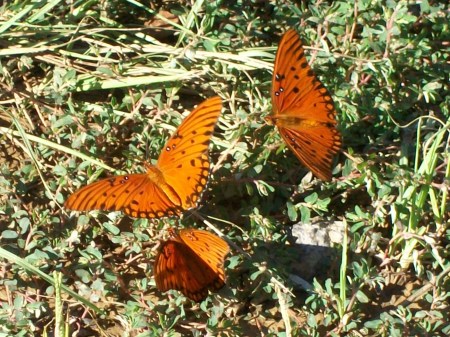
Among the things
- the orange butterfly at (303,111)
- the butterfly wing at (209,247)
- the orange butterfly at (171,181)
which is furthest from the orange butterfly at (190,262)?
the orange butterfly at (303,111)

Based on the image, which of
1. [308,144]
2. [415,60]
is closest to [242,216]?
[308,144]

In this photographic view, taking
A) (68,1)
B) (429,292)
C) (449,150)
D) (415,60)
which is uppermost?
(68,1)

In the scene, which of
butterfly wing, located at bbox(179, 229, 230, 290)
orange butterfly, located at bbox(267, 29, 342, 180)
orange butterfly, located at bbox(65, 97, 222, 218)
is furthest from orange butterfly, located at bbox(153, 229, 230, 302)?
orange butterfly, located at bbox(267, 29, 342, 180)

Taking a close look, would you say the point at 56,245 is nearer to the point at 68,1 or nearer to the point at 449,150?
the point at 68,1

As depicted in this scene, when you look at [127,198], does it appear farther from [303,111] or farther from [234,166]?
[303,111]

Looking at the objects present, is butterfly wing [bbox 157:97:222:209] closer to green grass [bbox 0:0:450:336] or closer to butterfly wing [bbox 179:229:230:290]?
butterfly wing [bbox 179:229:230:290]

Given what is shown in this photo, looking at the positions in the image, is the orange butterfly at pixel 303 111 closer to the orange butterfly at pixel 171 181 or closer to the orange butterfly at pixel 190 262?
the orange butterfly at pixel 171 181

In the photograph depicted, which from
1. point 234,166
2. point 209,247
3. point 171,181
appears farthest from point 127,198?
point 234,166
